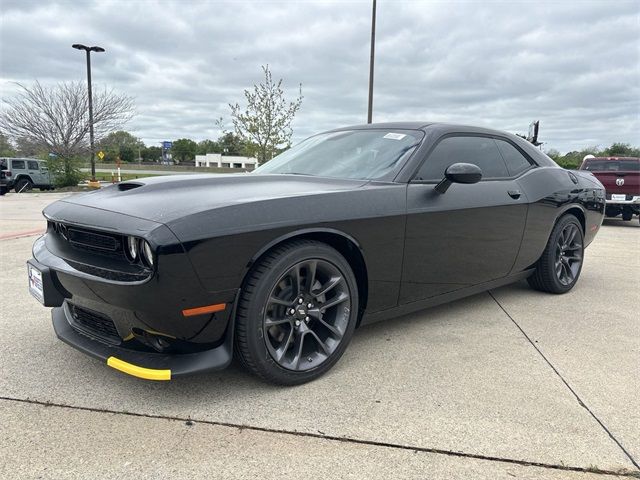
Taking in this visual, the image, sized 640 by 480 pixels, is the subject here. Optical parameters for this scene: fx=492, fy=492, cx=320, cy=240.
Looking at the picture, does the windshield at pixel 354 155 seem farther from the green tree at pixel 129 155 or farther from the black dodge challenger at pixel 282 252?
the green tree at pixel 129 155

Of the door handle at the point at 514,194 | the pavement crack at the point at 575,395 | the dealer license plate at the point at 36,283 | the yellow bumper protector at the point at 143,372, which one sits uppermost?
the door handle at the point at 514,194

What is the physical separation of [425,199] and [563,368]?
1.26 metres

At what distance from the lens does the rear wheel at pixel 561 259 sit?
421 centimetres

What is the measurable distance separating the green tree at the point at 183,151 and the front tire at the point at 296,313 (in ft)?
307

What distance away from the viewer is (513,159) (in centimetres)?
399

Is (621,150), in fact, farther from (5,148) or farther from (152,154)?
(152,154)

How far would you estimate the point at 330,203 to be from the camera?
2607mm

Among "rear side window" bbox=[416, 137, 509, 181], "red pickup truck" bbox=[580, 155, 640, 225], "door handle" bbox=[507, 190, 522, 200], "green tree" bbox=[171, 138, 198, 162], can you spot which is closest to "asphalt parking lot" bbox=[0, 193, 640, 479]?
"door handle" bbox=[507, 190, 522, 200]

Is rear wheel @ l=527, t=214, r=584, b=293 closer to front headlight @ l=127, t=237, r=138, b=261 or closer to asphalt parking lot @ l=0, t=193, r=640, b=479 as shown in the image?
asphalt parking lot @ l=0, t=193, r=640, b=479

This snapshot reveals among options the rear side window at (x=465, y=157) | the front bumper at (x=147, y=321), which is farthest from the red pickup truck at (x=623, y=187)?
the front bumper at (x=147, y=321)

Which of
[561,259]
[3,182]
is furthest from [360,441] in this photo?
[3,182]

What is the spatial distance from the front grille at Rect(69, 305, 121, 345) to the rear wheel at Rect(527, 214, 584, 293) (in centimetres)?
343

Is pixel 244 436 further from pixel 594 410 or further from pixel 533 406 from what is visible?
pixel 594 410

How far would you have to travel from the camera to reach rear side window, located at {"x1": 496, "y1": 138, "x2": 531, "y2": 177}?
3.91m
